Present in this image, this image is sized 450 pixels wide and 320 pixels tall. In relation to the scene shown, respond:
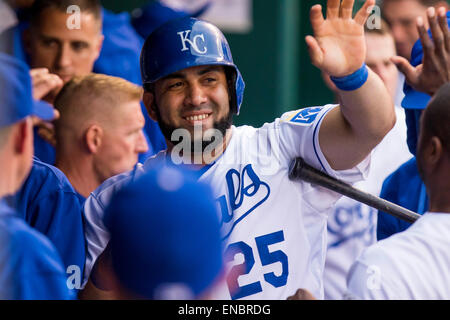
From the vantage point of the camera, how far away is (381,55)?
4.16 metres

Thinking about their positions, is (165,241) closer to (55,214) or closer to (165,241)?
(165,241)

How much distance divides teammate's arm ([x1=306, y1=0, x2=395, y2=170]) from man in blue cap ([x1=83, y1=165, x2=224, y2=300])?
3.59 feet

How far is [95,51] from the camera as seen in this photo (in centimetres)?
377

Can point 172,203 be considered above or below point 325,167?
above

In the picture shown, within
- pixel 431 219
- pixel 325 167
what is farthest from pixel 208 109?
pixel 431 219

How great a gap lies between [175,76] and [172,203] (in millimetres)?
1426

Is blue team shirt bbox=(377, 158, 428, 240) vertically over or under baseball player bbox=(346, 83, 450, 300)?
under

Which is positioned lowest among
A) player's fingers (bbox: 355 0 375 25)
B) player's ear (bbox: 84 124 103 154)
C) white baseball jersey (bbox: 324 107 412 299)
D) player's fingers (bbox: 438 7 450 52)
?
white baseball jersey (bbox: 324 107 412 299)

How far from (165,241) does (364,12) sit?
1325 millimetres

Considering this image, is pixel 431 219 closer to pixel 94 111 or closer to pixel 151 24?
pixel 94 111

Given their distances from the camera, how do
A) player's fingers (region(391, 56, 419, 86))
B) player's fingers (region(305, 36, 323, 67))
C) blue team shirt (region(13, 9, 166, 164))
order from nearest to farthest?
player's fingers (region(305, 36, 323, 67)) → player's fingers (region(391, 56, 419, 86)) → blue team shirt (region(13, 9, 166, 164))

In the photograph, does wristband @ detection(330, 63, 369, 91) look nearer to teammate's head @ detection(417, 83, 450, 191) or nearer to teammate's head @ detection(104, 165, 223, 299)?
teammate's head @ detection(417, 83, 450, 191)

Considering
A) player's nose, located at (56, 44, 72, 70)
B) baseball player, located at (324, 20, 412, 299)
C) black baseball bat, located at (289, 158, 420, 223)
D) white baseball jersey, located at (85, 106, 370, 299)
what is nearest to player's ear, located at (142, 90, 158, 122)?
white baseball jersey, located at (85, 106, 370, 299)

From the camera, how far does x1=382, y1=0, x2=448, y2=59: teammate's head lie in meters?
4.79
